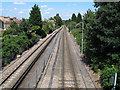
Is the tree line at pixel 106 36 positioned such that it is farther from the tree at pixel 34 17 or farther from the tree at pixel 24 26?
the tree at pixel 34 17

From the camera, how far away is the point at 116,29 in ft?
42.6

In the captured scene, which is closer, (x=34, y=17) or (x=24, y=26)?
(x=24, y=26)

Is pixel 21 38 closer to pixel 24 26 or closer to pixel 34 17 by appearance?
pixel 24 26

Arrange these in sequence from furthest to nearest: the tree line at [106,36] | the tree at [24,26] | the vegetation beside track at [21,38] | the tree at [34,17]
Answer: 1. the tree at [34,17]
2. the tree at [24,26]
3. the vegetation beside track at [21,38]
4. the tree line at [106,36]

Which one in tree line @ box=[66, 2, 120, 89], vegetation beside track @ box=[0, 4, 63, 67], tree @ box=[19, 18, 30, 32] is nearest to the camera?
tree line @ box=[66, 2, 120, 89]

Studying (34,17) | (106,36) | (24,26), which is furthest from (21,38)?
(106,36)

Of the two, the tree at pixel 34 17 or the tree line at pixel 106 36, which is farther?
the tree at pixel 34 17

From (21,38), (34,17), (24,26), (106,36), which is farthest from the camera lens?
(34,17)

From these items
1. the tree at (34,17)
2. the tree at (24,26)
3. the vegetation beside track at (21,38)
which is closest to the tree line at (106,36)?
the vegetation beside track at (21,38)

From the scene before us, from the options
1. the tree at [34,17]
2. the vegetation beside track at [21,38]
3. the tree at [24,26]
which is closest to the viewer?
the vegetation beside track at [21,38]

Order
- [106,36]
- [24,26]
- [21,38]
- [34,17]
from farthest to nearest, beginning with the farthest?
1. [34,17]
2. [24,26]
3. [21,38]
4. [106,36]

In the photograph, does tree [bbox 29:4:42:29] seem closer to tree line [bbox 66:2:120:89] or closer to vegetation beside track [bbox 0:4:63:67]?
vegetation beside track [bbox 0:4:63:67]

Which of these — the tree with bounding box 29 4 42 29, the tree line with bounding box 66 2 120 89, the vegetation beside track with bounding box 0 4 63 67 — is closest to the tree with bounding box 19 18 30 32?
the vegetation beside track with bounding box 0 4 63 67

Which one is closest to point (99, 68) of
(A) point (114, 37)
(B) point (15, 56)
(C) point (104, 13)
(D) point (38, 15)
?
(A) point (114, 37)
